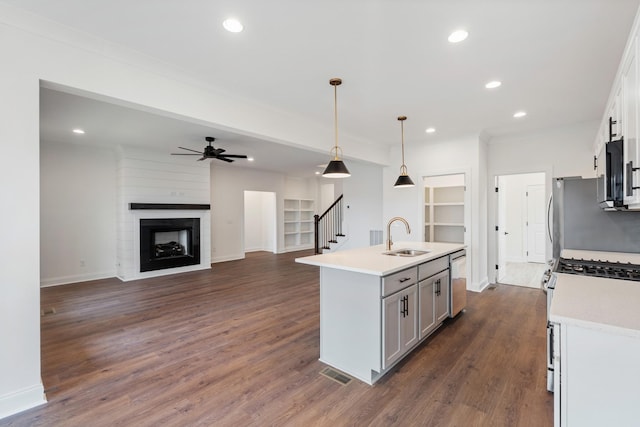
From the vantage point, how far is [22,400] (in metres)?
2.08

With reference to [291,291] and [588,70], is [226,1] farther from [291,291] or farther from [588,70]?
[291,291]

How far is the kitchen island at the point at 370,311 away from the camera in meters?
2.38

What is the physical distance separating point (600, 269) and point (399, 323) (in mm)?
1570

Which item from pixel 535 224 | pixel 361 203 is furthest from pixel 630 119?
pixel 535 224

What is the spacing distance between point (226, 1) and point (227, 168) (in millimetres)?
6747

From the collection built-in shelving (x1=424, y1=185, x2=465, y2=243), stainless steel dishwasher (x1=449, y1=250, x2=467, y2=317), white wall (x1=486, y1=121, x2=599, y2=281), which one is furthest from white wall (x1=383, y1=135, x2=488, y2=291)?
stainless steel dishwasher (x1=449, y1=250, x2=467, y2=317)

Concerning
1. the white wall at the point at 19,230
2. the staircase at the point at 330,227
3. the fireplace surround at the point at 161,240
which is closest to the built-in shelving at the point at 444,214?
the staircase at the point at 330,227

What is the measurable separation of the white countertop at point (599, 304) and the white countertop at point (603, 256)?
3.28ft

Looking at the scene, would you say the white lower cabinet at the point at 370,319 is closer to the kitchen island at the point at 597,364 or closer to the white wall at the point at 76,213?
the kitchen island at the point at 597,364

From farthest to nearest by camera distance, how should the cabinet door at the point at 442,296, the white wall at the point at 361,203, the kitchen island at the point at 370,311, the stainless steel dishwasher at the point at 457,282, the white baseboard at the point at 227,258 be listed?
the white baseboard at the point at 227,258 < the white wall at the point at 361,203 < the stainless steel dishwasher at the point at 457,282 < the cabinet door at the point at 442,296 < the kitchen island at the point at 370,311

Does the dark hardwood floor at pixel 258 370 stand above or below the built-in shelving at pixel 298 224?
below

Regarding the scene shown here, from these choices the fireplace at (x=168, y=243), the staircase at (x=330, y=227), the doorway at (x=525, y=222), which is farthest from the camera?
the staircase at (x=330, y=227)

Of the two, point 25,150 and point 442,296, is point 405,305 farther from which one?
point 25,150

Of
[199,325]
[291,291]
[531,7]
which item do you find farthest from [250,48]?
[291,291]
